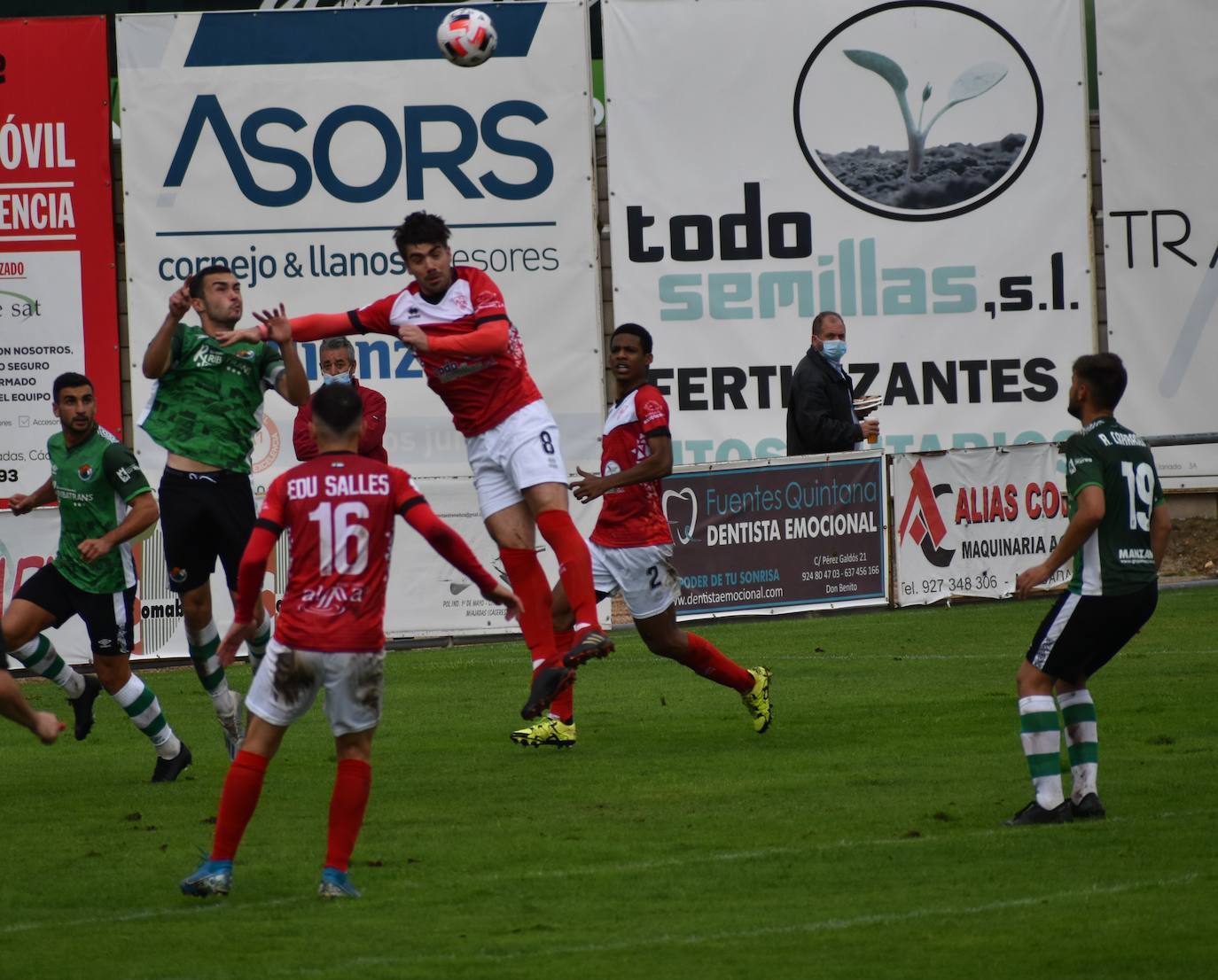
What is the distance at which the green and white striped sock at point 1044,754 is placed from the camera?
7715 millimetres

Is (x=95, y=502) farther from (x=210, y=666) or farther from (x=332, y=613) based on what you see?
(x=332, y=613)

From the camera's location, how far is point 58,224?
20531mm

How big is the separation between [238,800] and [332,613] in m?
0.75

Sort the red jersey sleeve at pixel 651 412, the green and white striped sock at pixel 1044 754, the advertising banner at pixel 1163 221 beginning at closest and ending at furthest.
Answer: the green and white striped sock at pixel 1044 754 < the red jersey sleeve at pixel 651 412 < the advertising banner at pixel 1163 221

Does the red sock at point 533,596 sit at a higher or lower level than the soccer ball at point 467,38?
lower

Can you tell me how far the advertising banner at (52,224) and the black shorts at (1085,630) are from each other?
1466cm

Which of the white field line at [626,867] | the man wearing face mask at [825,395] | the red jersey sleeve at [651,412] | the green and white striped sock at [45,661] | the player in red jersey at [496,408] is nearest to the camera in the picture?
the white field line at [626,867]

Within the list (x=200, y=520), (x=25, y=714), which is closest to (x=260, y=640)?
(x=200, y=520)

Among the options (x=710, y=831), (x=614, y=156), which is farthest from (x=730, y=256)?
(x=710, y=831)

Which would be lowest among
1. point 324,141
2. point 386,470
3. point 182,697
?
point 182,697

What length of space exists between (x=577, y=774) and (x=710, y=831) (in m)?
1.76

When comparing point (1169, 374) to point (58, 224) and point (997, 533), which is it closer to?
point (997, 533)

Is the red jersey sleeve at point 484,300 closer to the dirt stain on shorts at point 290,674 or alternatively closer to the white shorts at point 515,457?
the white shorts at point 515,457

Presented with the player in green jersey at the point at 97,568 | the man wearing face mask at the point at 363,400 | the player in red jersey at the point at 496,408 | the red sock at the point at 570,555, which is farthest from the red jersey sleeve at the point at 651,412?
the player in green jersey at the point at 97,568
